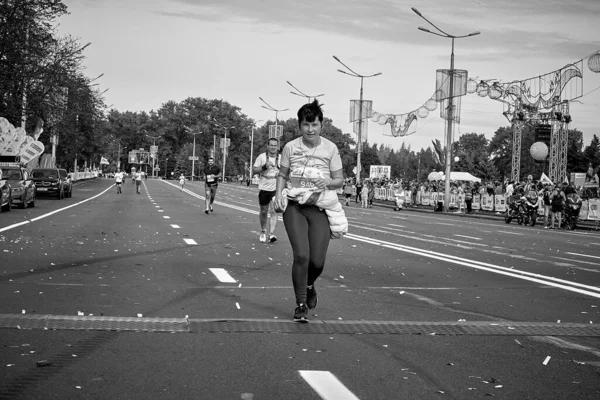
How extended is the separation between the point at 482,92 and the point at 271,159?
33.2 metres

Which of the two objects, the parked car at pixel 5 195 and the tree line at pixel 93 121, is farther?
the tree line at pixel 93 121

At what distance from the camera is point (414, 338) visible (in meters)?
6.93

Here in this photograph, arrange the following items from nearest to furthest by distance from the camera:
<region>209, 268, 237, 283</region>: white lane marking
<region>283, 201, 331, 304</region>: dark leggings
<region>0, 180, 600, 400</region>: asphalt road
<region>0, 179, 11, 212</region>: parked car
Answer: <region>0, 180, 600, 400</region>: asphalt road < <region>283, 201, 331, 304</region>: dark leggings < <region>209, 268, 237, 283</region>: white lane marking < <region>0, 179, 11, 212</region>: parked car

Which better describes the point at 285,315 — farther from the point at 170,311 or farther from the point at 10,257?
the point at 10,257

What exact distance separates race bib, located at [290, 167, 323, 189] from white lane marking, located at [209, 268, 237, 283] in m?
2.96

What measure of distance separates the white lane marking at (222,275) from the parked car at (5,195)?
17743 mm

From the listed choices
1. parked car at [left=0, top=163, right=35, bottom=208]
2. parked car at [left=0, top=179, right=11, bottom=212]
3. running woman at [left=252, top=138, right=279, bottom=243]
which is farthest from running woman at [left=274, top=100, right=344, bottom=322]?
parked car at [left=0, top=163, right=35, bottom=208]

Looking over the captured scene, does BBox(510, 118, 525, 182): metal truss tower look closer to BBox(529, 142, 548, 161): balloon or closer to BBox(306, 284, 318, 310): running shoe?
BBox(529, 142, 548, 161): balloon

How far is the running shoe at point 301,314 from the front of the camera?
24.5 ft

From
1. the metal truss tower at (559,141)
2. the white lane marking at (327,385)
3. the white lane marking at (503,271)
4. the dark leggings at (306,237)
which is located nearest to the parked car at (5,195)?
the white lane marking at (503,271)

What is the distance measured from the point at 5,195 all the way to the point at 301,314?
74.1ft

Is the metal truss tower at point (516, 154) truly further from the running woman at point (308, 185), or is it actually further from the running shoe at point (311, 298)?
the running shoe at point (311, 298)

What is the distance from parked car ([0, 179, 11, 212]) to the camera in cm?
2748

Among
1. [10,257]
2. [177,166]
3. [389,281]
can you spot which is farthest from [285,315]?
[177,166]
